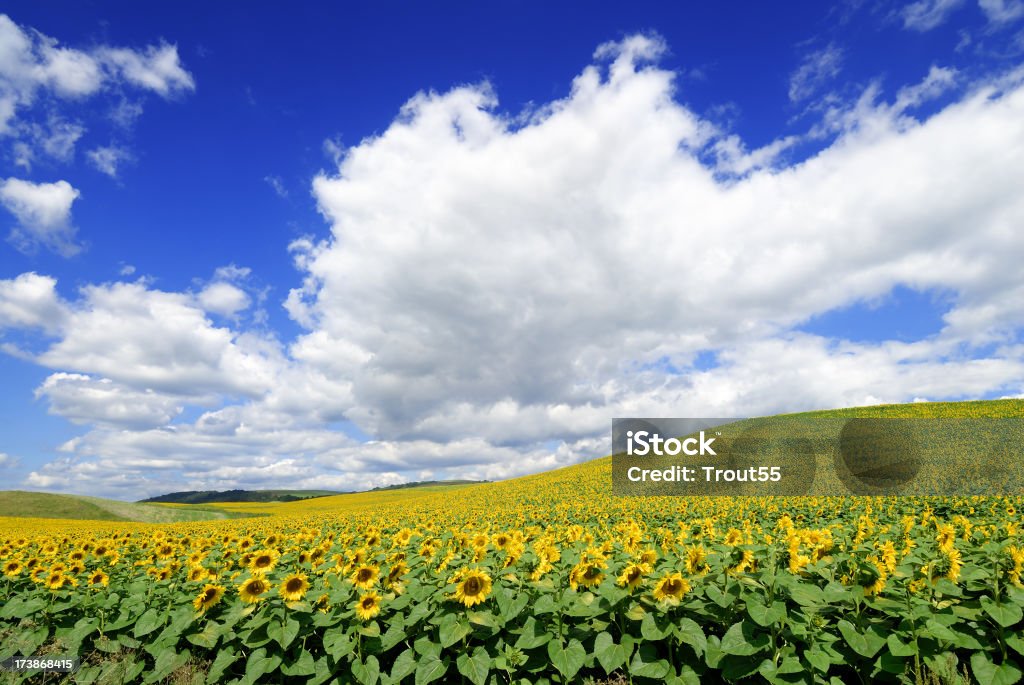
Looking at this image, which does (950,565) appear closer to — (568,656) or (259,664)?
(568,656)

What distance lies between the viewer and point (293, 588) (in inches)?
231

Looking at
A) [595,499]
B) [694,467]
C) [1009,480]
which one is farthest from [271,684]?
[694,467]

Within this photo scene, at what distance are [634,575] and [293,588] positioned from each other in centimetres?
361

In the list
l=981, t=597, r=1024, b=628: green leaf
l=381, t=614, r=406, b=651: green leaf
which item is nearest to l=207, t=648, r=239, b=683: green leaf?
l=381, t=614, r=406, b=651: green leaf

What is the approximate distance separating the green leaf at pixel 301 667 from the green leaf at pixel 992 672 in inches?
236

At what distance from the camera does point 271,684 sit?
5668mm

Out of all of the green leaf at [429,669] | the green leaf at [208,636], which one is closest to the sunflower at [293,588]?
the green leaf at [208,636]

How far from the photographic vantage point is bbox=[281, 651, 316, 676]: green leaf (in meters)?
5.37

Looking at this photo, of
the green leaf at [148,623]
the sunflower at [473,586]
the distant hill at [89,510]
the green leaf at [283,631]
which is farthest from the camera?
the distant hill at [89,510]

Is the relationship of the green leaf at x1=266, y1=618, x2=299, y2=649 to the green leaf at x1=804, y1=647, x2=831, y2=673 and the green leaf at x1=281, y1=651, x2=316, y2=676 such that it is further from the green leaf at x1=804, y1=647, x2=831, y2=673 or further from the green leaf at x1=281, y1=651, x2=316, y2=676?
the green leaf at x1=804, y1=647, x2=831, y2=673

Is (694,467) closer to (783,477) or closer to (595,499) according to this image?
(783,477)

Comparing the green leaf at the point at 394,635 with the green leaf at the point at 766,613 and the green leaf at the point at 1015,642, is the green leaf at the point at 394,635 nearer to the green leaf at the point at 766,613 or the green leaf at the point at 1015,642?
the green leaf at the point at 766,613

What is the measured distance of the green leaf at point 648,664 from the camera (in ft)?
15.4

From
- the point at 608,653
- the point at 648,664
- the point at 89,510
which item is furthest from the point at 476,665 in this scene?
the point at 89,510
